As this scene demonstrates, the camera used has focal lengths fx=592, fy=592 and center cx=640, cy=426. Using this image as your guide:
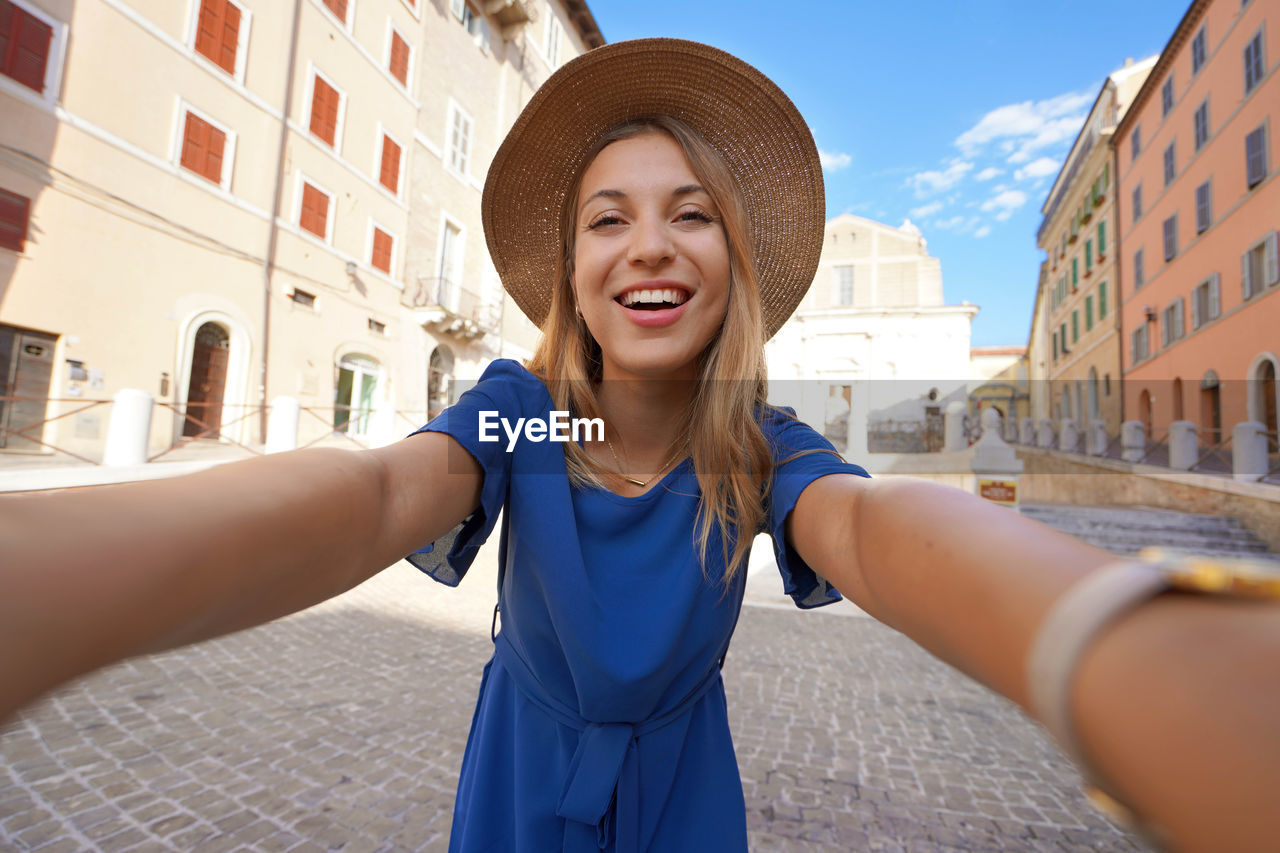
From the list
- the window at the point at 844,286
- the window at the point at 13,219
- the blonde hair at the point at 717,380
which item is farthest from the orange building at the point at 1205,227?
the window at the point at 13,219

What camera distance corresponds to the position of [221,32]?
37.3 feet

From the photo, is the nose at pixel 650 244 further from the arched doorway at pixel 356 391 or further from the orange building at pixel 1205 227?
the orange building at pixel 1205 227

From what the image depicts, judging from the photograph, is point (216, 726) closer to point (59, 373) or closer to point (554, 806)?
point (554, 806)

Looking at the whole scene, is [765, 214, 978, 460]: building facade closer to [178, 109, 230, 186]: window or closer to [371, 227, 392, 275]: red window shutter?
[371, 227, 392, 275]: red window shutter

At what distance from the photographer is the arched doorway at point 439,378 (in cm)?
1781

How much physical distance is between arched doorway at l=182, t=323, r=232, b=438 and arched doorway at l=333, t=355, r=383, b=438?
2.72 metres

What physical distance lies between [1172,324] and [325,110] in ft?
79.3

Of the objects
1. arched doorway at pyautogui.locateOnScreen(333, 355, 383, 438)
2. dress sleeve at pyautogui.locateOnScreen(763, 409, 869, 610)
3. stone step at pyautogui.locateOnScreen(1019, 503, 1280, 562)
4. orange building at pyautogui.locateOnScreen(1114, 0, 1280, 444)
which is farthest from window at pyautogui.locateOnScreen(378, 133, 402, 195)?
orange building at pyautogui.locateOnScreen(1114, 0, 1280, 444)

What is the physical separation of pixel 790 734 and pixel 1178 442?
12.2m

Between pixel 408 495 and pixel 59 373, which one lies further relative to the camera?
pixel 59 373

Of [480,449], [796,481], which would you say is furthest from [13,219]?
Answer: [796,481]

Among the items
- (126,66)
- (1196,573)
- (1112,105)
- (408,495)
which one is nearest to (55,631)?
(408,495)

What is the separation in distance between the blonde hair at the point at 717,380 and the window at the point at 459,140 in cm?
1943

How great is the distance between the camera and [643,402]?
1.41 meters
